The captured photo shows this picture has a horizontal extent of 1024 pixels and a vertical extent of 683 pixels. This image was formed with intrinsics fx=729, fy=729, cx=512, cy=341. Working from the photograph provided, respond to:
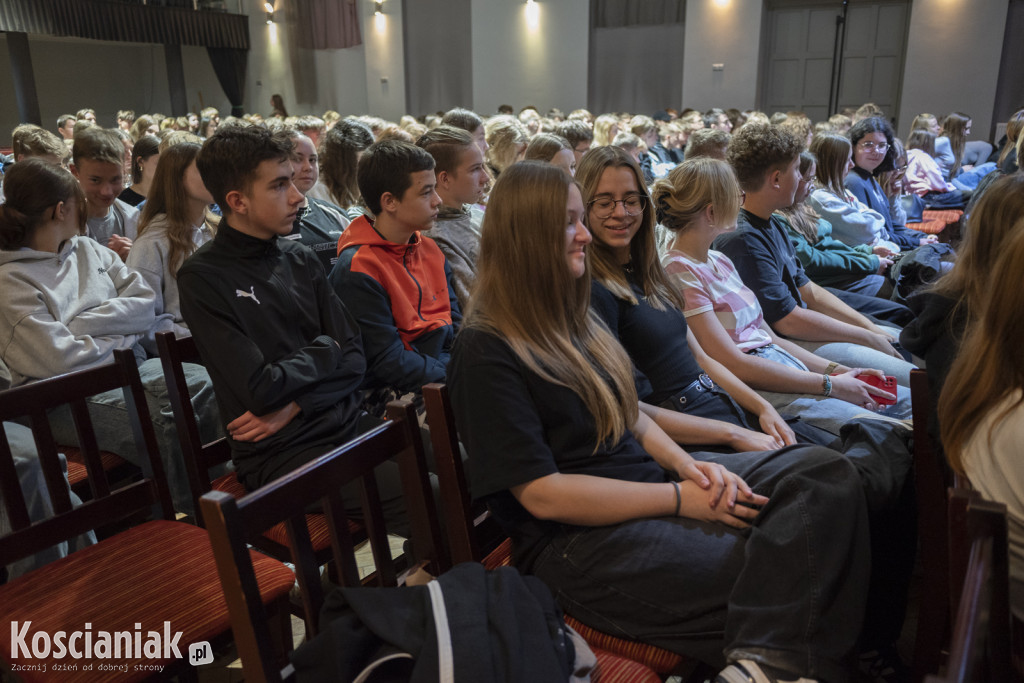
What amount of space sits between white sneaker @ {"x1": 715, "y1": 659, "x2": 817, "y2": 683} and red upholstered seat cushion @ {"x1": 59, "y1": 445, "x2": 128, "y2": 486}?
1601mm

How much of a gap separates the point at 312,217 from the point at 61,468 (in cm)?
→ 193

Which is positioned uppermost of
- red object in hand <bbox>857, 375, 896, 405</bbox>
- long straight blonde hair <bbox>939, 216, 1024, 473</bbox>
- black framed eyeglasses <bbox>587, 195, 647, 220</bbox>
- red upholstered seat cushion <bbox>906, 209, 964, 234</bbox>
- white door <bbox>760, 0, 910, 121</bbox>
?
white door <bbox>760, 0, 910, 121</bbox>

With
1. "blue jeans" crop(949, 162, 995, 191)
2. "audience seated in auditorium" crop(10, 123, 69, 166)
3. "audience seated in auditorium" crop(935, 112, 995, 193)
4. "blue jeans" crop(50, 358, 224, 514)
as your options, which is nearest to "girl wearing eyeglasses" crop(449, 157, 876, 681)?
"blue jeans" crop(50, 358, 224, 514)

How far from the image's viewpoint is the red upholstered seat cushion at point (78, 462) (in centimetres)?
188

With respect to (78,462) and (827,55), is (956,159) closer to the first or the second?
(827,55)

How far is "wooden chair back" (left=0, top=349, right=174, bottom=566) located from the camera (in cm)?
140

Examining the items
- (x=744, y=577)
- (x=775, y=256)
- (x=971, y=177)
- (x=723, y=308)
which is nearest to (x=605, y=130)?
(x=971, y=177)

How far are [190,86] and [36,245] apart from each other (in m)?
16.9

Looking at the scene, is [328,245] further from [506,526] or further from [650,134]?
[650,134]

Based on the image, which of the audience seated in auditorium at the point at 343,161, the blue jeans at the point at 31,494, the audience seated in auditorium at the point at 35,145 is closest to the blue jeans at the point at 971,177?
the audience seated in auditorium at the point at 343,161

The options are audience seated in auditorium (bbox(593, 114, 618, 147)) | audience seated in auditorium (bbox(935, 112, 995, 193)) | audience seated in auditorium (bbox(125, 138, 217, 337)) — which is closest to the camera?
audience seated in auditorium (bbox(125, 138, 217, 337))

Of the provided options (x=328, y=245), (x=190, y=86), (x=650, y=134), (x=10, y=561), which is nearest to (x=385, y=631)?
(x=10, y=561)

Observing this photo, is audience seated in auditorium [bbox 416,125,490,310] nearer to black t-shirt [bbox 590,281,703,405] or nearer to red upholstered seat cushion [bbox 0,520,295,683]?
black t-shirt [bbox 590,281,703,405]

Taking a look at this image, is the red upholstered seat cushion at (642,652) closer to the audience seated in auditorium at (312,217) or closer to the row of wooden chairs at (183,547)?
the row of wooden chairs at (183,547)
